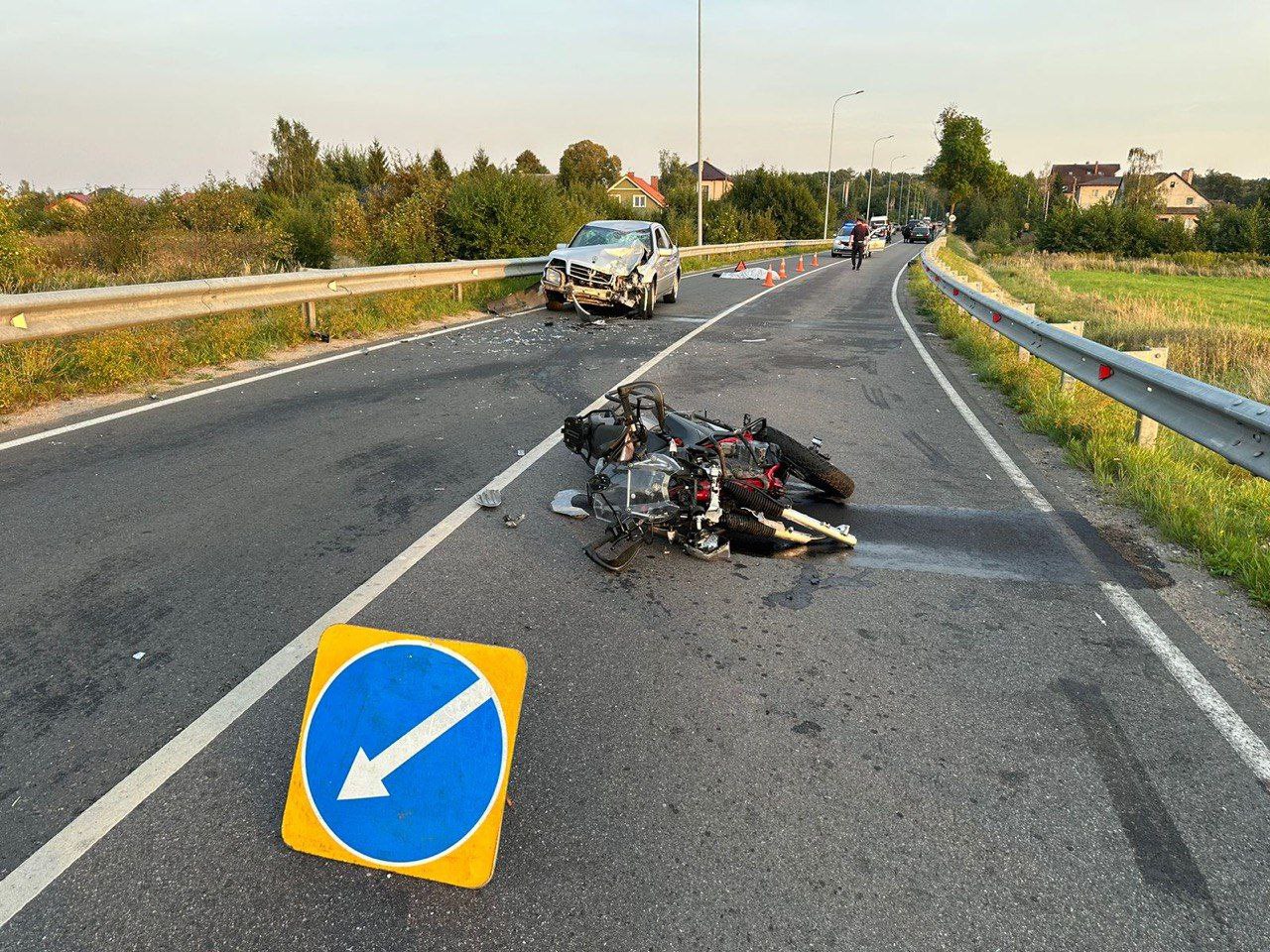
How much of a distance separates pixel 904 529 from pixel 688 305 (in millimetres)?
14517

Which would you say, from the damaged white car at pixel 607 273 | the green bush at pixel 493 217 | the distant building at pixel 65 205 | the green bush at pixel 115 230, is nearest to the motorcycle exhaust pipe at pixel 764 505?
the damaged white car at pixel 607 273

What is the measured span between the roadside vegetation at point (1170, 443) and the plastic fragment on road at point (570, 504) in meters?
3.63

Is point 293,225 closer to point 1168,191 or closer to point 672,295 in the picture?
point 672,295

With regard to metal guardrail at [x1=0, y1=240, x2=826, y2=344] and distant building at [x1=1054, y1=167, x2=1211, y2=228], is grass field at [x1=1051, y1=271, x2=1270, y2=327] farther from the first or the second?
distant building at [x1=1054, y1=167, x2=1211, y2=228]

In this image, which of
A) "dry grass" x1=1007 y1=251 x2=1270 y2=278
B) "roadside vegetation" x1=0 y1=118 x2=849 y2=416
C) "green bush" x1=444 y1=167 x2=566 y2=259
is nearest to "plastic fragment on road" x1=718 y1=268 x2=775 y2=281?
"roadside vegetation" x1=0 y1=118 x2=849 y2=416

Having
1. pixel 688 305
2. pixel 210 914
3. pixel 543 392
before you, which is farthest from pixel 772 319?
pixel 210 914

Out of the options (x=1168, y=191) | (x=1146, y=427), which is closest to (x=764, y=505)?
(x=1146, y=427)

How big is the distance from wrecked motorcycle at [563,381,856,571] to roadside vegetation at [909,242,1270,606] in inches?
83.8

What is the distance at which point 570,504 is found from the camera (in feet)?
18.0

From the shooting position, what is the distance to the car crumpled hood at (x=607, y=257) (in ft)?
52.1

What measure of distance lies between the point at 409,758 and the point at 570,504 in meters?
3.12

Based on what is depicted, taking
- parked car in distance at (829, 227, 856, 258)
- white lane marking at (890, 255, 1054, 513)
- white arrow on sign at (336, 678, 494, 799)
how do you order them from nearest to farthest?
white arrow on sign at (336, 678, 494, 799)
white lane marking at (890, 255, 1054, 513)
parked car in distance at (829, 227, 856, 258)

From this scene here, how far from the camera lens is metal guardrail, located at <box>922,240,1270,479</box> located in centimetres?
468

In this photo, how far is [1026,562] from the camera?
4.84 meters
